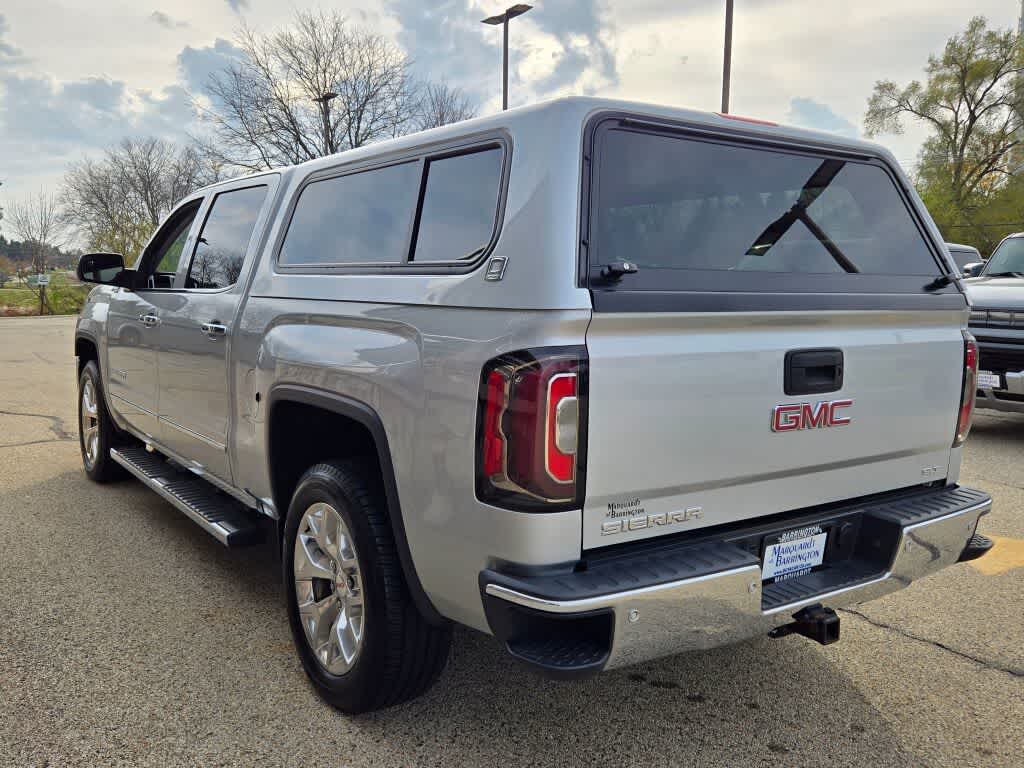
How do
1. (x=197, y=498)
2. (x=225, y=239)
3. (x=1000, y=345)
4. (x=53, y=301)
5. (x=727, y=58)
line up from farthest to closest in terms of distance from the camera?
(x=53, y=301), (x=727, y=58), (x=1000, y=345), (x=197, y=498), (x=225, y=239)

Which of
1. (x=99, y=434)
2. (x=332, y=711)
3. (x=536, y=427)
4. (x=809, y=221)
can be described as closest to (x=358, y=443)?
(x=332, y=711)

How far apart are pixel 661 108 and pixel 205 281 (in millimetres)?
2563

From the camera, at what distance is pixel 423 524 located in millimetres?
2506

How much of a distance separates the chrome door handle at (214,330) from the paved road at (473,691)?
4.02 ft

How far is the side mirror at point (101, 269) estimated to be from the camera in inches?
195

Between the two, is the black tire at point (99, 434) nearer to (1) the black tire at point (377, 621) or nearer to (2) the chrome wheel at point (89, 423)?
(2) the chrome wheel at point (89, 423)

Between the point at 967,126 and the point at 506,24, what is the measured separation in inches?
1295

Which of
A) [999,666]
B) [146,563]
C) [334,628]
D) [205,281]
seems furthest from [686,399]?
[146,563]

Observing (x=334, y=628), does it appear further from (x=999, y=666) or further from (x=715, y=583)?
(x=999, y=666)

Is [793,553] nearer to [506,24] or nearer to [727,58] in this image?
[727,58]

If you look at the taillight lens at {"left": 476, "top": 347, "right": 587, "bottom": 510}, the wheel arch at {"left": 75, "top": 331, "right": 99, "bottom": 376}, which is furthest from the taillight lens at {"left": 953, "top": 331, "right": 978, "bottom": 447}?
the wheel arch at {"left": 75, "top": 331, "right": 99, "bottom": 376}

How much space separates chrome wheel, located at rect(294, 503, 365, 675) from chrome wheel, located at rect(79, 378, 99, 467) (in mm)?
3467

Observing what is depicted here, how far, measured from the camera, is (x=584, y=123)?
95.1 inches

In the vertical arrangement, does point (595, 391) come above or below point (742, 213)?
below
